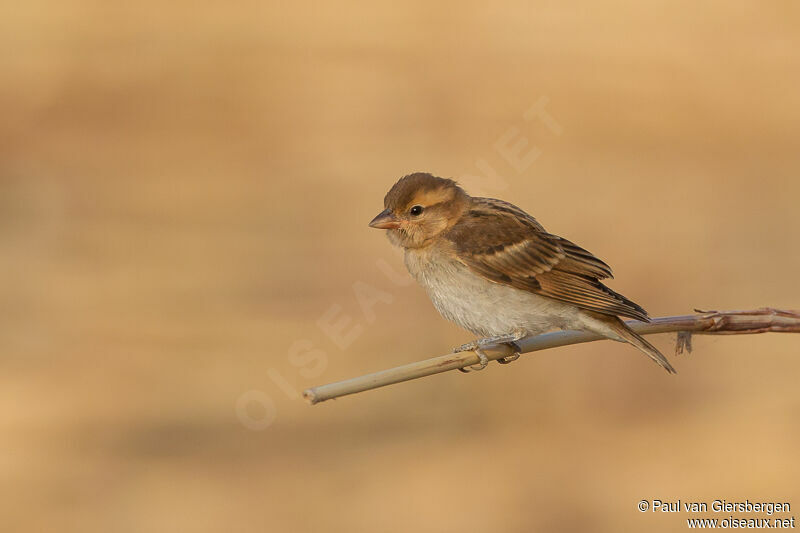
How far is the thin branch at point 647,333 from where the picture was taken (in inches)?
150

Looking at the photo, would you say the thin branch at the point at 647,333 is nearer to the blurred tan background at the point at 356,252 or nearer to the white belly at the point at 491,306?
the blurred tan background at the point at 356,252

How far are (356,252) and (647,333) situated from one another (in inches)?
388

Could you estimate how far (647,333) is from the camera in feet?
17.2

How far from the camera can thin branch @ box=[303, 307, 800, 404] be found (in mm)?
3820

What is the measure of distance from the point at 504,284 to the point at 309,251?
9.07m

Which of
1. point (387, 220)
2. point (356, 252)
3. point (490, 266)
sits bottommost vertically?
point (490, 266)

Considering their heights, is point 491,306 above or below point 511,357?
above

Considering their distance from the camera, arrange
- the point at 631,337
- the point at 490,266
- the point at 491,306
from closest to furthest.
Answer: the point at 631,337 < the point at 491,306 < the point at 490,266

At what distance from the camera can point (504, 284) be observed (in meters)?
6.30

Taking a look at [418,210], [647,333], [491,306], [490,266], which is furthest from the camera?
[418,210]

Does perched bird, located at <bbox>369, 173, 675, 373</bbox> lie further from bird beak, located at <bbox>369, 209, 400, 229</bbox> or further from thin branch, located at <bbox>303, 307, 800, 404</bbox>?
thin branch, located at <bbox>303, 307, 800, 404</bbox>

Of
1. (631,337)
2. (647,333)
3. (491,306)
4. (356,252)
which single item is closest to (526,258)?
(491,306)

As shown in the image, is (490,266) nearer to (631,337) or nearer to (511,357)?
(511,357)

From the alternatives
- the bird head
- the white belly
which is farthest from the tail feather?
the bird head
